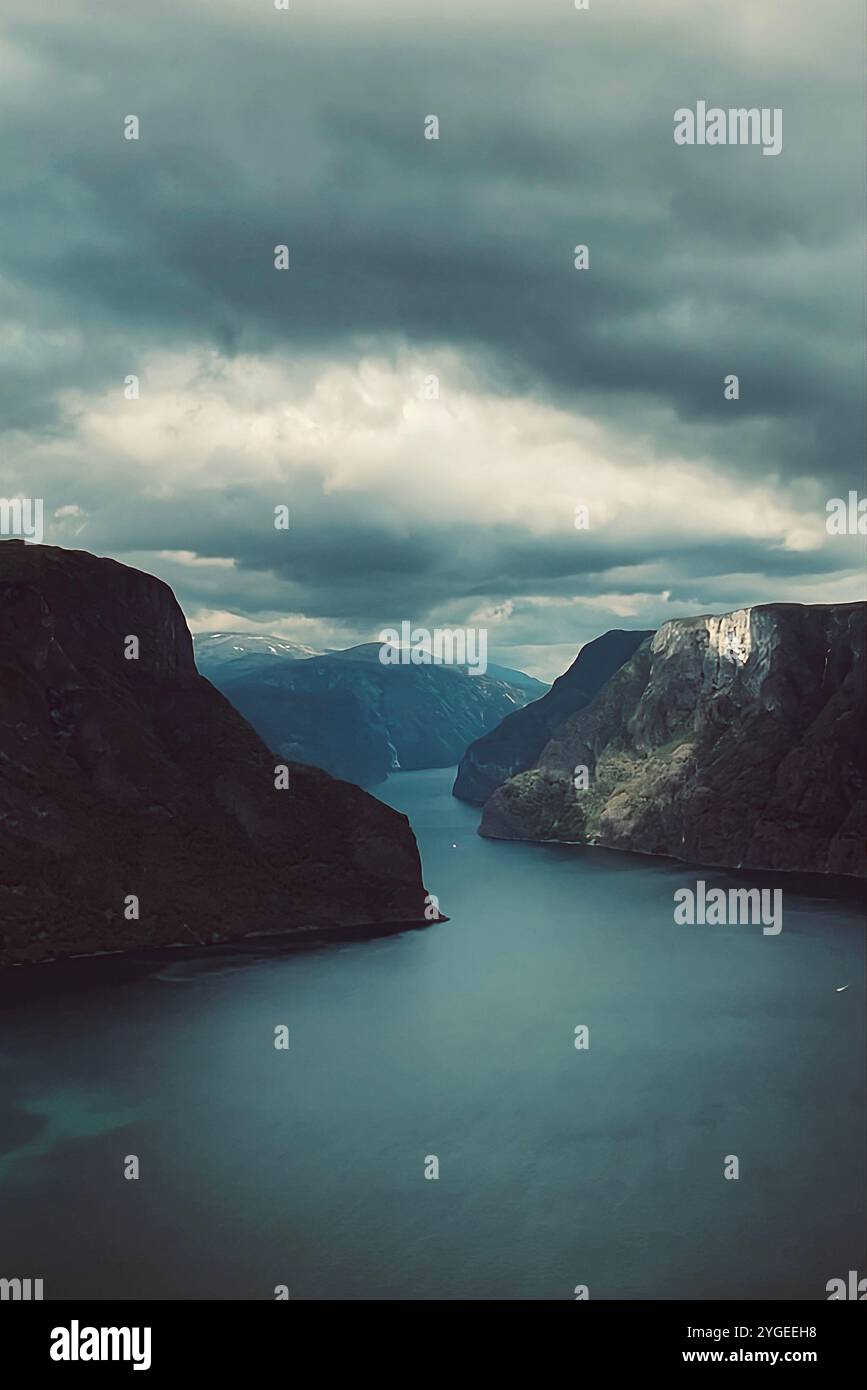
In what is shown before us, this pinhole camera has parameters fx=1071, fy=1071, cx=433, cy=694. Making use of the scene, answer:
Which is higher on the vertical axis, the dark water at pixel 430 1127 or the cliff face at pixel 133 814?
the cliff face at pixel 133 814

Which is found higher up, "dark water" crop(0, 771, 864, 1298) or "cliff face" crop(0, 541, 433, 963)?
"cliff face" crop(0, 541, 433, 963)

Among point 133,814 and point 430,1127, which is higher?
point 133,814

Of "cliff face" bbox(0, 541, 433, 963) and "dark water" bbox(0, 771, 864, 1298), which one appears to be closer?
"dark water" bbox(0, 771, 864, 1298)
